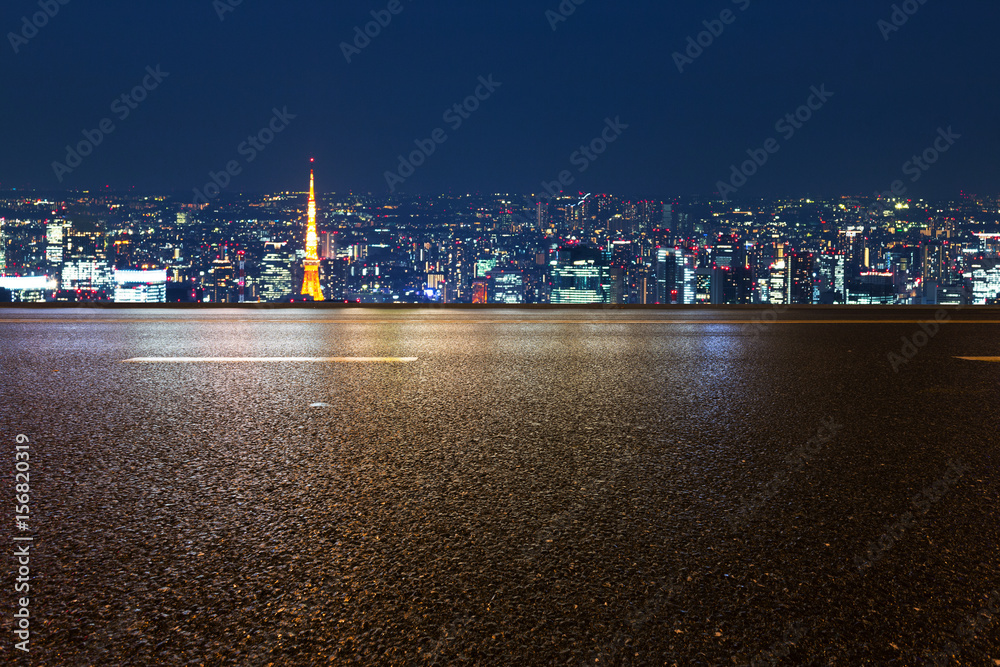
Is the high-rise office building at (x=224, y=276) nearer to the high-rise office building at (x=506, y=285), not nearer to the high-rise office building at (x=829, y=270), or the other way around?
the high-rise office building at (x=506, y=285)

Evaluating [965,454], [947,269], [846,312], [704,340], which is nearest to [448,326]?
[704,340]

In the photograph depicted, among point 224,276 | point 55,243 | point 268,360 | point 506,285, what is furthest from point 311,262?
point 268,360

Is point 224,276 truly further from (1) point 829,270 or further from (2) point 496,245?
(1) point 829,270
